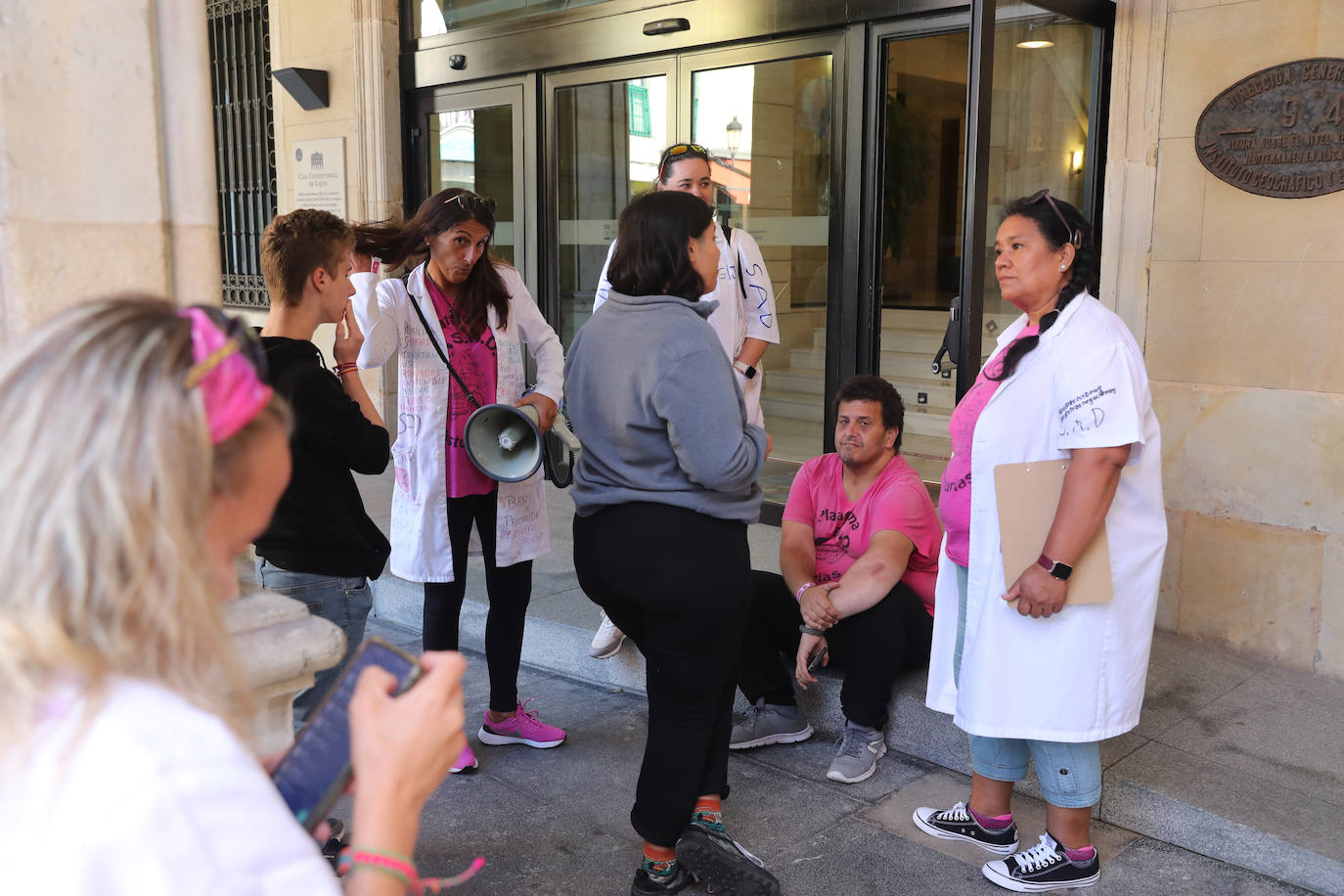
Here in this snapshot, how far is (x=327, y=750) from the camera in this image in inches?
47.7

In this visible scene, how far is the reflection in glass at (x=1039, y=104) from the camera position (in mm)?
4707

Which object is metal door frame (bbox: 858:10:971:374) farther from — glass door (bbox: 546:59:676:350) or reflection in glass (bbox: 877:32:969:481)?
glass door (bbox: 546:59:676:350)

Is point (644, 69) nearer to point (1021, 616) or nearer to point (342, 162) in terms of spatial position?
point (342, 162)

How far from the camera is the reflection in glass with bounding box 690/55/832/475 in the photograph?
5.79 m

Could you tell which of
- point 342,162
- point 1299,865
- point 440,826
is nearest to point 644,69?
point 342,162

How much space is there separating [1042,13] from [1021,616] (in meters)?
2.97

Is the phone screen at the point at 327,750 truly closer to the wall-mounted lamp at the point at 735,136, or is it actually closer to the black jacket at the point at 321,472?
the black jacket at the point at 321,472

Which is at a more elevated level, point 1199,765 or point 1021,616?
point 1021,616

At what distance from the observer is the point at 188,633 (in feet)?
3.17

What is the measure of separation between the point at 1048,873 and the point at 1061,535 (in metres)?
0.91

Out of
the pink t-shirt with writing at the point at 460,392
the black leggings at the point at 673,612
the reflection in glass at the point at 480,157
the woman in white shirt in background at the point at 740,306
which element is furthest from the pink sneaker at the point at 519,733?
the reflection in glass at the point at 480,157

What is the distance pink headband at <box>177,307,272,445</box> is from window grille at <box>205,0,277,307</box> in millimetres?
7915

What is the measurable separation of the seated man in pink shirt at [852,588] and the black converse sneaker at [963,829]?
1.15 feet

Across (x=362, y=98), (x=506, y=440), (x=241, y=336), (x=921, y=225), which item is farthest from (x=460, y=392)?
(x=921, y=225)
